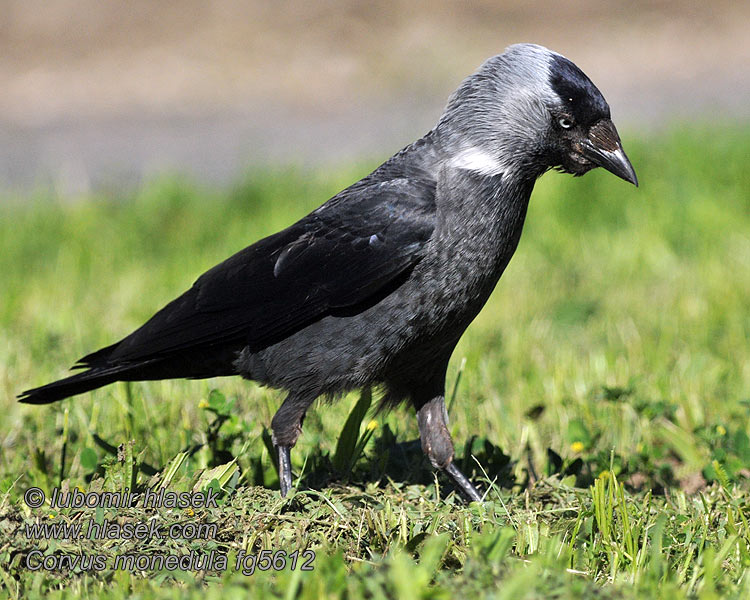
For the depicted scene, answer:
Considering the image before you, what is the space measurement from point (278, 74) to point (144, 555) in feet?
37.6

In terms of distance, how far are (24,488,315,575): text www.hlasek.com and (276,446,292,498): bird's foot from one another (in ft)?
1.78

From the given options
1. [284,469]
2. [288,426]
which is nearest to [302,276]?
[288,426]

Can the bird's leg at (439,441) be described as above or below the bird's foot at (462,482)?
above

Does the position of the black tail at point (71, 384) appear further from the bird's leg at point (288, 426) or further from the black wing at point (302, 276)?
the bird's leg at point (288, 426)

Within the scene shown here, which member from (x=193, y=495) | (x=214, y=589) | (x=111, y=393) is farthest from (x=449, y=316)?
(x=111, y=393)

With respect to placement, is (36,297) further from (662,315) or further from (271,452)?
(662,315)

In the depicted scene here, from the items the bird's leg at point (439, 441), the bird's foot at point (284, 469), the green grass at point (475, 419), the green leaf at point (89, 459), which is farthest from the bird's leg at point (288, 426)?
the green leaf at point (89, 459)

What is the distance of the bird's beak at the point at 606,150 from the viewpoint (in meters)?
3.44

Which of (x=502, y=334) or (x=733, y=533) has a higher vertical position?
(x=502, y=334)

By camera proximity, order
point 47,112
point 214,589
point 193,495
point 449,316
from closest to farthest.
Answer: point 214,589 → point 193,495 → point 449,316 → point 47,112

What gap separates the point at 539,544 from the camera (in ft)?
9.38

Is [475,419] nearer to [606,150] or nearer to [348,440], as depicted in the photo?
[348,440]

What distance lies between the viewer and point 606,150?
11.3 ft

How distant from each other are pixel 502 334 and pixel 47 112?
8706 mm
